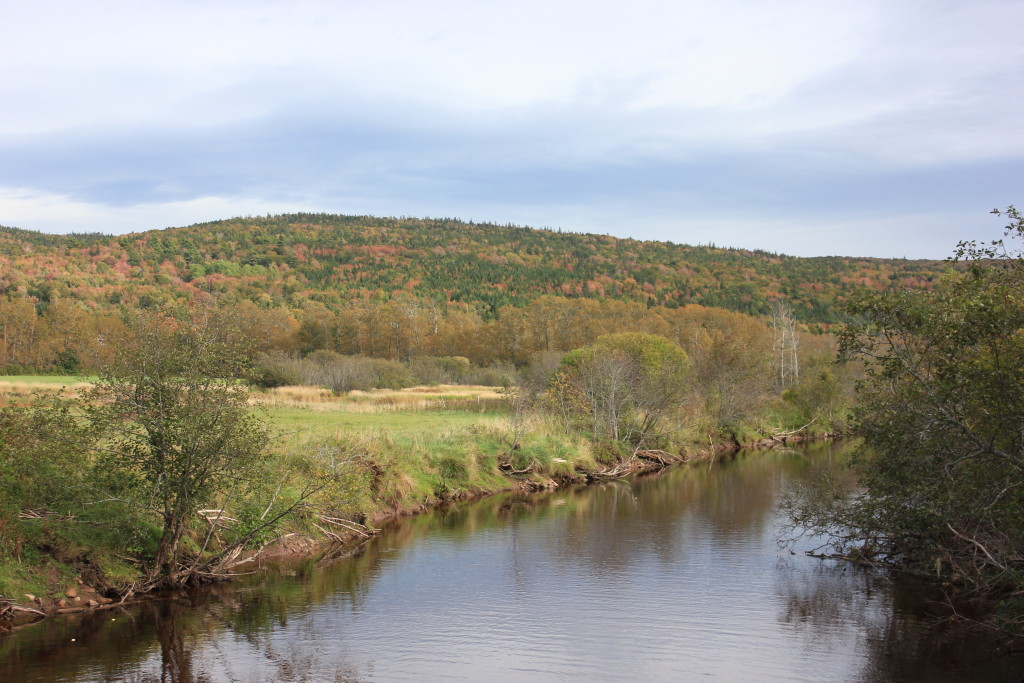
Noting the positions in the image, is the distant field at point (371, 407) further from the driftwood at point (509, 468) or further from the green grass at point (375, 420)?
the driftwood at point (509, 468)

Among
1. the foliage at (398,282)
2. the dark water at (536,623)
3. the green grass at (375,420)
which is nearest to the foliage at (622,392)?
the green grass at (375,420)

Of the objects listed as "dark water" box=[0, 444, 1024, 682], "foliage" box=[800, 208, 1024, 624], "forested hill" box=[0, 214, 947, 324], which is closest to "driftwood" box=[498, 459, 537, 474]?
"dark water" box=[0, 444, 1024, 682]

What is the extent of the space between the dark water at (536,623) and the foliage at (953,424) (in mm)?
1474

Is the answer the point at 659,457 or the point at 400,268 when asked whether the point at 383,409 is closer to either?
the point at 659,457

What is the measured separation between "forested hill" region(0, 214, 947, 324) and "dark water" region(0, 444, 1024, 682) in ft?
267

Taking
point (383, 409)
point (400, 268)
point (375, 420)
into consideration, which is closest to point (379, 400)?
point (383, 409)

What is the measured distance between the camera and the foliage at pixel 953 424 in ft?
39.9

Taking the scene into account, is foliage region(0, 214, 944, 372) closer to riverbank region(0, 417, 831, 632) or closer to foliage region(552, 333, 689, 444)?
foliage region(552, 333, 689, 444)

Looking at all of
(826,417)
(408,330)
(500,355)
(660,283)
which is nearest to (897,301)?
(826,417)

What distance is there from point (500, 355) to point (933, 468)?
248 ft

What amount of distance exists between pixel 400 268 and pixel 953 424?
4826 inches

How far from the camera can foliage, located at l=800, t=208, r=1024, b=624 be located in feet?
39.9

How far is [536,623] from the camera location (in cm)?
1573

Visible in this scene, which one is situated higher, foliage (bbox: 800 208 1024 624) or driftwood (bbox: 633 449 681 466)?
foliage (bbox: 800 208 1024 624)
